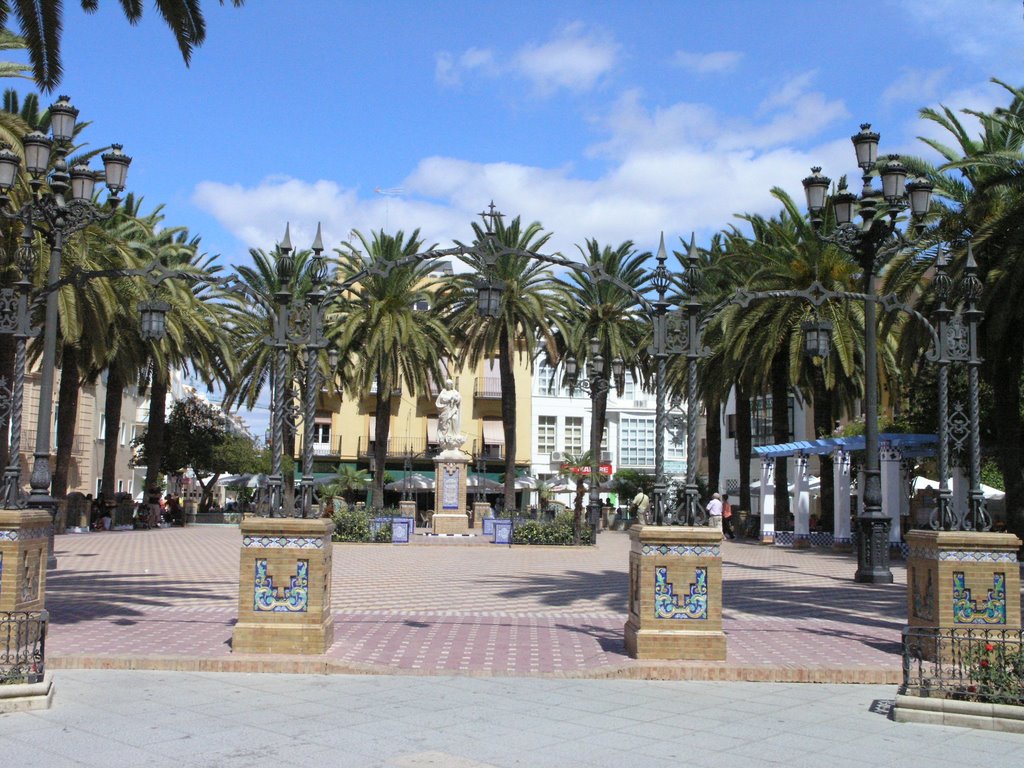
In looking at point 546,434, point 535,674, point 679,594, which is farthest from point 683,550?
point 546,434

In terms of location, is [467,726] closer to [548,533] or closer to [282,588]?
[282,588]

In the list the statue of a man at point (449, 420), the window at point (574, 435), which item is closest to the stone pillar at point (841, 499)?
the statue of a man at point (449, 420)

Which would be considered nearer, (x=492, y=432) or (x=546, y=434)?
(x=492, y=432)

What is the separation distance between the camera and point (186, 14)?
1273cm

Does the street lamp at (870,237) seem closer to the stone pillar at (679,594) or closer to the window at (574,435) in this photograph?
the stone pillar at (679,594)

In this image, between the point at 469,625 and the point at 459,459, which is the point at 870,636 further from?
the point at 459,459

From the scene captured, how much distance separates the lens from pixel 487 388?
62.6 metres

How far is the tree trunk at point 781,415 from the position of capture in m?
30.7

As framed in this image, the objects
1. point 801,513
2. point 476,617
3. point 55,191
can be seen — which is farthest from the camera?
point 801,513

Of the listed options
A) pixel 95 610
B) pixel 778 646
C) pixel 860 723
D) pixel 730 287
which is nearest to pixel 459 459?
pixel 730 287

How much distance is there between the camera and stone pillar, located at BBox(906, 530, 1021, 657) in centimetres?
1020

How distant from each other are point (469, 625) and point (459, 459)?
2131 cm

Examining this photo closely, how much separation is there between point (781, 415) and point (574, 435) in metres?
33.6

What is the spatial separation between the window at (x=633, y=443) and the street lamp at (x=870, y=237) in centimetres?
4694
